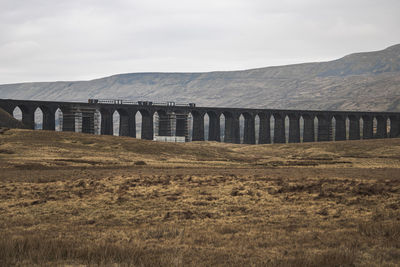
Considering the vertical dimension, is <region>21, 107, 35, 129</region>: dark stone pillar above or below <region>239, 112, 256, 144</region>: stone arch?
above

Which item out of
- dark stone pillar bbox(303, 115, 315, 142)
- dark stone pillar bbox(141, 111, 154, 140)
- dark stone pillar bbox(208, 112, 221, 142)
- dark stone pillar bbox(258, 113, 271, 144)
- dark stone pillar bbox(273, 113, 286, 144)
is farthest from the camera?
dark stone pillar bbox(303, 115, 315, 142)

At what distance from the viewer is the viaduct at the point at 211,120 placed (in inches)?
4473

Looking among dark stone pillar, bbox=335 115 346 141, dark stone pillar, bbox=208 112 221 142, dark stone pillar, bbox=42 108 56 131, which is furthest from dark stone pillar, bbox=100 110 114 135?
dark stone pillar, bbox=335 115 346 141

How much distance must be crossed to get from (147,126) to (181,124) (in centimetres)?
1124

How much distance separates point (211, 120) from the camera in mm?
143625

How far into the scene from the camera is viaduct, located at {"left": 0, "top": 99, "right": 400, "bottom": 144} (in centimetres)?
11362

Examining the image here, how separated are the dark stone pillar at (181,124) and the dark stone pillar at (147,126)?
343 inches

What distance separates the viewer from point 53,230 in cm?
1844

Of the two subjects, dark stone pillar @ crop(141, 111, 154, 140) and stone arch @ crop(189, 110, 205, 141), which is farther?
stone arch @ crop(189, 110, 205, 141)

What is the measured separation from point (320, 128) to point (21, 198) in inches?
5660

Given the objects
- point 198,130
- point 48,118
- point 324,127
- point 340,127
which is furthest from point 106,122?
point 340,127

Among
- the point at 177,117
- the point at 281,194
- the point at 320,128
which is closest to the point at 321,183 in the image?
the point at 281,194

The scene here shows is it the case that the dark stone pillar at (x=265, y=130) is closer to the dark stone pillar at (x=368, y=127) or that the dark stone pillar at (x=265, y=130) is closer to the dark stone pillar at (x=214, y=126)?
the dark stone pillar at (x=214, y=126)

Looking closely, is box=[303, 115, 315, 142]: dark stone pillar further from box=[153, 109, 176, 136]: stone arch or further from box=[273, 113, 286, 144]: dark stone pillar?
box=[153, 109, 176, 136]: stone arch
